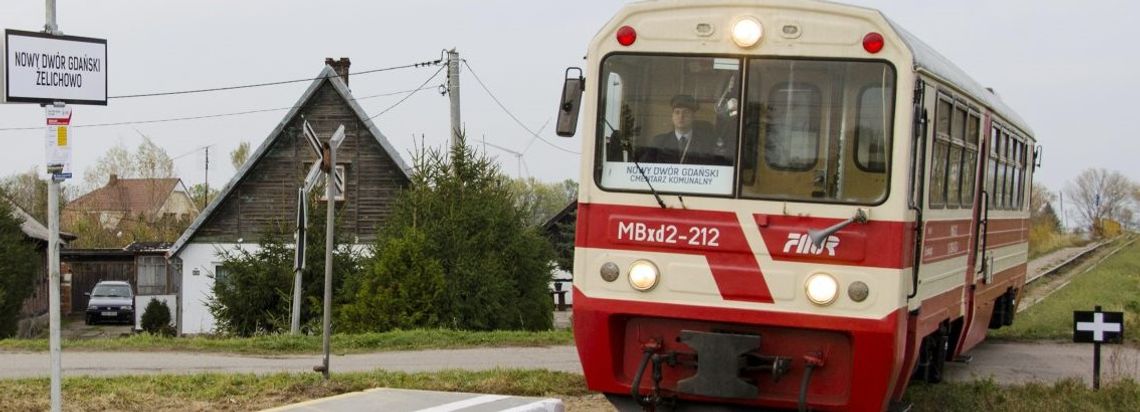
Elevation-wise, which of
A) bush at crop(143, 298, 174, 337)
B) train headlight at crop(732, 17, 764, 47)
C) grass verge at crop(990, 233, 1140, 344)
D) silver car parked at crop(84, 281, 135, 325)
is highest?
train headlight at crop(732, 17, 764, 47)

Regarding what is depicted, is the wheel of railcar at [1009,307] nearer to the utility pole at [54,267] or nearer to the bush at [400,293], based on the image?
the bush at [400,293]

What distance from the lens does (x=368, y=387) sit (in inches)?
457

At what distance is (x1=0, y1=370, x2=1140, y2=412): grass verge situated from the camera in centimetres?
1062

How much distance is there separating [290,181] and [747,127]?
3091 cm

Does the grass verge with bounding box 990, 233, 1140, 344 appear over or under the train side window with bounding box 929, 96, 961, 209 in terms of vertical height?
under

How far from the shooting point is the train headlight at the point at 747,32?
8617 millimetres

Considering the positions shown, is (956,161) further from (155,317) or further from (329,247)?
(155,317)

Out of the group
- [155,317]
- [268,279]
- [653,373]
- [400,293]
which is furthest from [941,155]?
[155,317]

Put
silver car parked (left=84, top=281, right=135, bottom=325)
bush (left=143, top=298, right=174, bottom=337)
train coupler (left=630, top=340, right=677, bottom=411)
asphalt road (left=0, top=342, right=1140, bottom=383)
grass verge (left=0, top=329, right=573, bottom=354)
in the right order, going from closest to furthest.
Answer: train coupler (left=630, top=340, right=677, bottom=411) < asphalt road (left=0, top=342, right=1140, bottom=383) < grass verge (left=0, top=329, right=573, bottom=354) < bush (left=143, top=298, right=174, bottom=337) < silver car parked (left=84, top=281, right=135, bottom=325)

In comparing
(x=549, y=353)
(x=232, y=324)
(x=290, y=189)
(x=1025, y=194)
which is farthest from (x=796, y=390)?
(x=290, y=189)

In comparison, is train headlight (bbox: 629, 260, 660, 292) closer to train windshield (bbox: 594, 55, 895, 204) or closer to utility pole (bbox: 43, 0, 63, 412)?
train windshield (bbox: 594, 55, 895, 204)

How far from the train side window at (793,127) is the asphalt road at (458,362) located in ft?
17.0

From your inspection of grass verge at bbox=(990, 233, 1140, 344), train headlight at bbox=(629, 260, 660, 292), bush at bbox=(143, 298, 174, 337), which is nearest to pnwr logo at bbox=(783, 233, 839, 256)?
train headlight at bbox=(629, 260, 660, 292)

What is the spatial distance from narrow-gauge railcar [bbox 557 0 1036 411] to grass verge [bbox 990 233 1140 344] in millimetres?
9505
